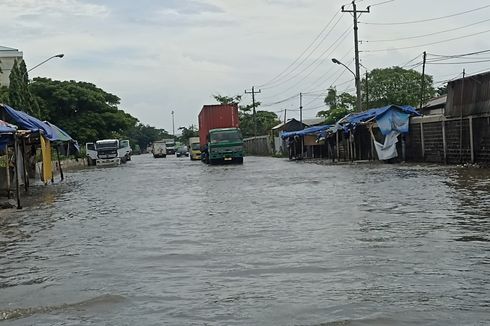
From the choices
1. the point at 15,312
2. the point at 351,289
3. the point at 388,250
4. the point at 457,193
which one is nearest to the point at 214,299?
the point at 351,289

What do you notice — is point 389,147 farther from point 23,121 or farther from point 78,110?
point 78,110

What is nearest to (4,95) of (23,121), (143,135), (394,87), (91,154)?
(91,154)

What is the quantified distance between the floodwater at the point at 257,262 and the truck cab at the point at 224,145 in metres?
24.1

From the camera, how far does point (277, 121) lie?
95.8 meters

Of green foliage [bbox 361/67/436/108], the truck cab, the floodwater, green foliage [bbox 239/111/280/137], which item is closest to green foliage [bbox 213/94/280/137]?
green foliage [bbox 239/111/280/137]

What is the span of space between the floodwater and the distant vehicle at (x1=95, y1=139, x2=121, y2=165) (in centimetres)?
3883

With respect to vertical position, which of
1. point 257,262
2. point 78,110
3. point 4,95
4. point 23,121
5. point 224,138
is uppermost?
point 78,110

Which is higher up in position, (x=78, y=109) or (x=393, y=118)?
(x=78, y=109)

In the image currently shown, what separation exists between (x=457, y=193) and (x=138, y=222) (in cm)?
781

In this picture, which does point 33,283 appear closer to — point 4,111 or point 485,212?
point 485,212

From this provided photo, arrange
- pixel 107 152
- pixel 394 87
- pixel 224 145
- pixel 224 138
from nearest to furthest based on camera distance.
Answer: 1. pixel 224 145
2. pixel 224 138
3. pixel 107 152
4. pixel 394 87

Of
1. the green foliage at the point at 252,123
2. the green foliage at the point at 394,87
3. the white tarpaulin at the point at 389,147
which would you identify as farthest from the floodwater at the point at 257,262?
the green foliage at the point at 252,123

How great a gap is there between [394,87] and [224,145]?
3154cm

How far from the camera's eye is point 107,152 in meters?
54.6
